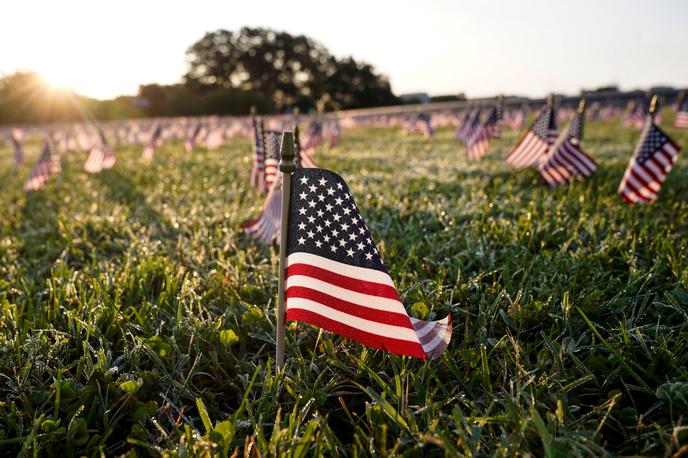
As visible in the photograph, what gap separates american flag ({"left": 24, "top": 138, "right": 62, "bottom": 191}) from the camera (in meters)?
6.98

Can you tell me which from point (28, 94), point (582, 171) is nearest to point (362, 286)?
point (582, 171)

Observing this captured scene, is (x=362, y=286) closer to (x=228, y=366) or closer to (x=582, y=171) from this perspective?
(x=228, y=366)

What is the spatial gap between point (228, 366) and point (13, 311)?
4.63ft

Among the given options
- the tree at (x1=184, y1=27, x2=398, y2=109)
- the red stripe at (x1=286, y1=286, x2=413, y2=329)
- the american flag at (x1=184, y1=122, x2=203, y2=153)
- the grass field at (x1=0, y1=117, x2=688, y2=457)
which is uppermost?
the tree at (x1=184, y1=27, x2=398, y2=109)

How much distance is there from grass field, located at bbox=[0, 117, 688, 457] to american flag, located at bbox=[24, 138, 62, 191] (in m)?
3.57

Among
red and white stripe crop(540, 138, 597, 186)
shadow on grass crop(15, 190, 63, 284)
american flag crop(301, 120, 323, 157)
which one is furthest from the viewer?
american flag crop(301, 120, 323, 157)

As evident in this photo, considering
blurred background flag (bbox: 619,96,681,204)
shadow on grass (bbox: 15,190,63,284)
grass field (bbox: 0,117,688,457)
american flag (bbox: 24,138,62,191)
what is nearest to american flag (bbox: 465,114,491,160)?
blurred background flag (bbox: 619,96,681,204)

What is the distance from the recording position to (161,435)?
1.68m

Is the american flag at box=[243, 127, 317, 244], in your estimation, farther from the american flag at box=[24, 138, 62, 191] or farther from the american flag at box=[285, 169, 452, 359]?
the american flag at box=[24, 138, 62, 191]

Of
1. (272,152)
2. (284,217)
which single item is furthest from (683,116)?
(284,217)

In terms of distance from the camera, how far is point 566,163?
521 centimetres

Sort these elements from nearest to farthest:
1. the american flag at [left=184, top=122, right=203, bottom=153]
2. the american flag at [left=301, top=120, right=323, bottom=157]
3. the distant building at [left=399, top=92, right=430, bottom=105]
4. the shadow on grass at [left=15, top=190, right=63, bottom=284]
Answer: the shadow on grass at [left=15, top=190, right=63, bottom=284], the american flag at [left=301, top=120, right=323, bottom=157], the american flag at [left=184, top=122, right=203, bottom=153], the distant building at [left=399, top=92, right=430, bottom=105]

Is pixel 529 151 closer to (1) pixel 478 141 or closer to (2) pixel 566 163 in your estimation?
(2) pixel 566 163

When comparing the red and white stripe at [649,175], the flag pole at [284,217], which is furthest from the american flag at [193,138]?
the flag pole at [284,217]
